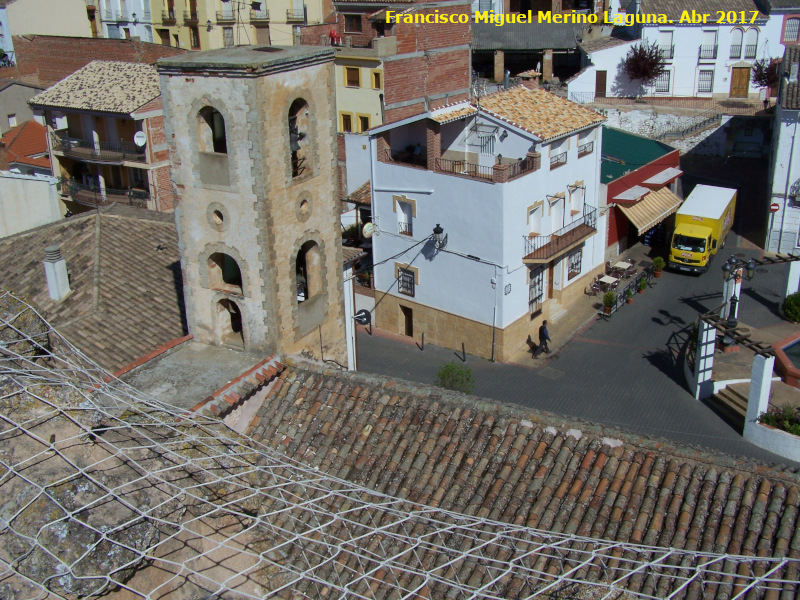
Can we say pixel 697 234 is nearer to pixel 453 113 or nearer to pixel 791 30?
pixel 453 113

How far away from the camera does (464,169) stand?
31609mm

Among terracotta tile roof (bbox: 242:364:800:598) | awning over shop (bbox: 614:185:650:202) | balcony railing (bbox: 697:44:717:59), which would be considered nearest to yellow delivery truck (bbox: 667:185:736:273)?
awning over shop (bbox: 614:185:650:202)

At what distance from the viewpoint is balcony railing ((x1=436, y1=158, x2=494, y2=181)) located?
1143 inches

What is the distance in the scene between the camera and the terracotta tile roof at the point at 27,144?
145 ft

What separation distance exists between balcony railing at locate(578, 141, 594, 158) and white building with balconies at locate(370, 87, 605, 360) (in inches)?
1.7

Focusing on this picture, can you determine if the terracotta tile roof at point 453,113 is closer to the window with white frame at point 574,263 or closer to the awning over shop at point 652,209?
the window with white frame at point 574,263

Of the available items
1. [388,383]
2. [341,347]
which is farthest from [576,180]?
[388,383]

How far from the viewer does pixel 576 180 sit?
3331 centimetres

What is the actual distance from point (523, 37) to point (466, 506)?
2110 inches

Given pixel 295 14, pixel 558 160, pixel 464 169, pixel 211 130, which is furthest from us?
pixel 295 14

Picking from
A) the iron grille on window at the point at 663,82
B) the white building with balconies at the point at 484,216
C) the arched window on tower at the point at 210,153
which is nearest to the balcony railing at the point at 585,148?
the white building with balconies at the point at 484,216

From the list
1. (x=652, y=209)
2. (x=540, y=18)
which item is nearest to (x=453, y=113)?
(x=652, y=209)

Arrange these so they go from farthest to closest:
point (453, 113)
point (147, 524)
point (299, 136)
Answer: point (453, 113) → point (299, 136) → point (147, 524)

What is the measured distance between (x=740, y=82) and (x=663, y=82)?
194 inches
